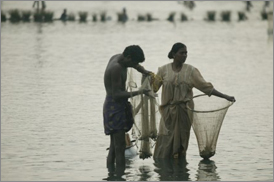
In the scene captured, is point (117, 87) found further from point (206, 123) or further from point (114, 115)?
point (206, 123)

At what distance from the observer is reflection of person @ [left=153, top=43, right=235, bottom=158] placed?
9.85 m

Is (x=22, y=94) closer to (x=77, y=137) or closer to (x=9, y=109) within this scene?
(x=9, y=109)

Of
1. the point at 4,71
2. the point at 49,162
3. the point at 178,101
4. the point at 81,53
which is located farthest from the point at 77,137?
the point at 81,53

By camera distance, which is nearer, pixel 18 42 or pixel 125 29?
pixel 18 42

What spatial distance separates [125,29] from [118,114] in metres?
28.7

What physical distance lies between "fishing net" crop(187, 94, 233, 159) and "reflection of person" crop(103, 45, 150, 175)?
1.08 metres

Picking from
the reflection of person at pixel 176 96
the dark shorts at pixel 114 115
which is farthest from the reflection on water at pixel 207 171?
the dark shorts at pixel 114 115

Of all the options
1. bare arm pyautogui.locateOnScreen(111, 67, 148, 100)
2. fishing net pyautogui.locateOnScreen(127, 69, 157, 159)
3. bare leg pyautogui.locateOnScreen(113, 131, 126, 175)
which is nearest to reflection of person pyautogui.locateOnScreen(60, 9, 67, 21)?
fishing net pyautogui.locateOnScreen(127, 69, 157, 159)

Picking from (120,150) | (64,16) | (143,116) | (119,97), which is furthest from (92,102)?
(64,16)

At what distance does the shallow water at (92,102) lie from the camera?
994 centimetres

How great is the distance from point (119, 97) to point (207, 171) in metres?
1.51

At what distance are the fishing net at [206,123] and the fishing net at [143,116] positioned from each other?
55 centimetres

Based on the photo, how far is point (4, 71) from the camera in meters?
20.7

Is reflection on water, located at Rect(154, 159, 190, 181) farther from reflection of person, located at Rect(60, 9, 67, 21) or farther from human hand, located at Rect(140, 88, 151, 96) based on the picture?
reflection of person, located at Rect(60, 9, 67, 21)
